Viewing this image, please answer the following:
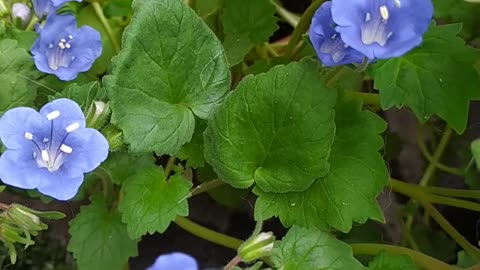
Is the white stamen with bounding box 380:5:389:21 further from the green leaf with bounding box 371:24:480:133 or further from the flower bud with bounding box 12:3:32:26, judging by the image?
the flower bud with bounding box 12:3:32:26

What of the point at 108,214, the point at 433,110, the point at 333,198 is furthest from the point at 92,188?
the point at 433,110

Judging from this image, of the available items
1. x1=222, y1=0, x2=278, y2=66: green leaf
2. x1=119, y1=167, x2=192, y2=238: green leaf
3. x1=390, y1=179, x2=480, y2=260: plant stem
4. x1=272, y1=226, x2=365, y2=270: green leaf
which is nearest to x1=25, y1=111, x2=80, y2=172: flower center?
x1=119, y1=167, x2=192, y2=238: green leaf

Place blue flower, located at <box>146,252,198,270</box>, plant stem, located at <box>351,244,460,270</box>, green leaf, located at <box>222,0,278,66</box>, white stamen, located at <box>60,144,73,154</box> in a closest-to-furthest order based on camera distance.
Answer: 1. blue flower, located at <box>146,252,198,270</box>
2. white stamen, located at <box>60,144,73,154</box>
3. plant stem, located at <box>351,244,460,270</box>
4. green leaf, located at <box>222,0,278,66</box>

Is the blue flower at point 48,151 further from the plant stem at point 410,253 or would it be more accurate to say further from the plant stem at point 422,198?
the plant stem at point 422,198

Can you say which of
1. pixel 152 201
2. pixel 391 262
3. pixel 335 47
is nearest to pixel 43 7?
pixel 152 201

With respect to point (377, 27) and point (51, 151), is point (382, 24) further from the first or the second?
point (51, 151)

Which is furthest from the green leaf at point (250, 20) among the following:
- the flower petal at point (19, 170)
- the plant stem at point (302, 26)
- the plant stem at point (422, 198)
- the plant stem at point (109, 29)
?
the flower petal at point (19, 170)
